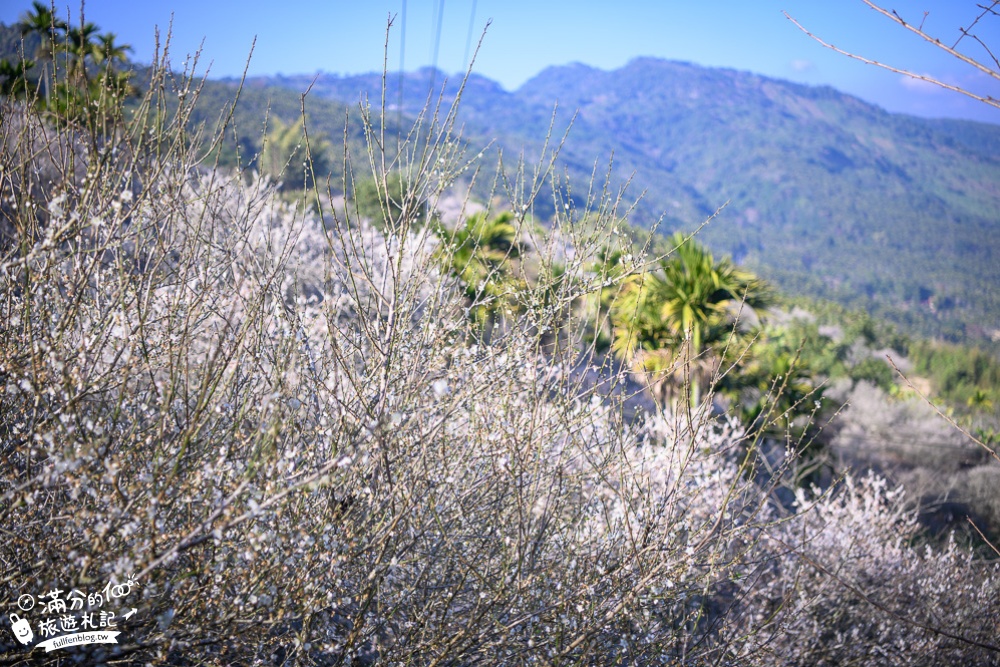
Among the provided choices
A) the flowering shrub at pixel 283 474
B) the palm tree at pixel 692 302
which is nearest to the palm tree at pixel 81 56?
the flowering shrub at pixel 283 474

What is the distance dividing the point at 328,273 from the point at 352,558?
4.18ft

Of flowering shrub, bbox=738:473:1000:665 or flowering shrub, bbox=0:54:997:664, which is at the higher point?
flowering shrub, bbox=0:54:997:664

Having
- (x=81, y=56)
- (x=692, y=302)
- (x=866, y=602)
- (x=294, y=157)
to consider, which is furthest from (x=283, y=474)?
(x=294, y=157)

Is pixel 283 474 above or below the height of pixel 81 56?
below

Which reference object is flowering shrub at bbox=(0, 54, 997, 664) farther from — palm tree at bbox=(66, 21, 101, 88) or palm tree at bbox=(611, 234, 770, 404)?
palm tree at bbox=(611, 234, 770, 404)

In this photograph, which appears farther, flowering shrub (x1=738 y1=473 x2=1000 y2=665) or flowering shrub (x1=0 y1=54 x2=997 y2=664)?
flowering shrub (x1=738 y1=473 x2=1000 y2=665)

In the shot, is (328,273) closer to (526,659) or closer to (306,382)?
(306,382)

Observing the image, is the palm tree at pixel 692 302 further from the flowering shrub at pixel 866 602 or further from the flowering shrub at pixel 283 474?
the flowering shrub at pixel 283 474

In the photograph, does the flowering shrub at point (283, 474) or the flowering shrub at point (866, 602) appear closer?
the flowering shrub at point (283, 474)

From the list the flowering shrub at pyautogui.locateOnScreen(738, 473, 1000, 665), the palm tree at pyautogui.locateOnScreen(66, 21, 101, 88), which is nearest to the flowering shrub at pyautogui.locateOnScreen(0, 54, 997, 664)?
the palm tree at pyautogui.locateOnScreen(66, 21, 101, 88)

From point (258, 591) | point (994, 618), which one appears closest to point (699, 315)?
point (994, 618)

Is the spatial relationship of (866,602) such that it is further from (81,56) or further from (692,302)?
(81,56)

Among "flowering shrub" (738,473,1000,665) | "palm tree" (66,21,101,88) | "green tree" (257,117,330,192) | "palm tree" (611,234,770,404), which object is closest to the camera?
"palm tree" (66,21,101,88)

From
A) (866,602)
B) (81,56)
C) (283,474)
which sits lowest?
(866,602)
